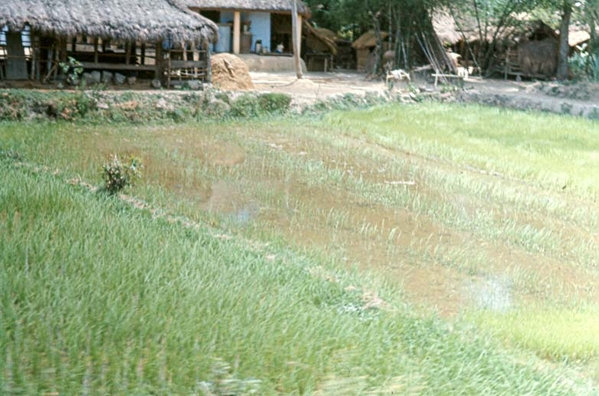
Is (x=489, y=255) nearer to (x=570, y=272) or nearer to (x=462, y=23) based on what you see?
(x=570, y=272)

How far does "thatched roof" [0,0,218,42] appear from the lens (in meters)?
16.4

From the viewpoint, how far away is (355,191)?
33.3 feet

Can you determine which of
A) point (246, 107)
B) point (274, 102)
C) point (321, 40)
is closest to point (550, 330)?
point (246, 107)

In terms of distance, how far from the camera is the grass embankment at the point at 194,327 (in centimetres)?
342

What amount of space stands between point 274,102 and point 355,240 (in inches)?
346

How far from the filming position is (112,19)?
17.1 m

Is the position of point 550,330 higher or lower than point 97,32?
lower

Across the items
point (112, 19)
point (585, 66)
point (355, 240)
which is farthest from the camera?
point (585, 66)

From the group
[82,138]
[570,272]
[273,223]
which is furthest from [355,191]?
[82,138]

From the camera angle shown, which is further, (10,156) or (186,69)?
(186,69)

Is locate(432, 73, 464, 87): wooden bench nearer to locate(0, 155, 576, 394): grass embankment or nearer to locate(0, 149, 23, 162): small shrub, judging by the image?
locate(0, 149, 23, 162): small shrub

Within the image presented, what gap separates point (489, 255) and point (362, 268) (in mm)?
1475

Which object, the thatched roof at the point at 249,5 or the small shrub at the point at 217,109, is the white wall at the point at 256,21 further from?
the small shrub at the point at 217,109

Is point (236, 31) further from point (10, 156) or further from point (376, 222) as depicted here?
point (376, 222)
